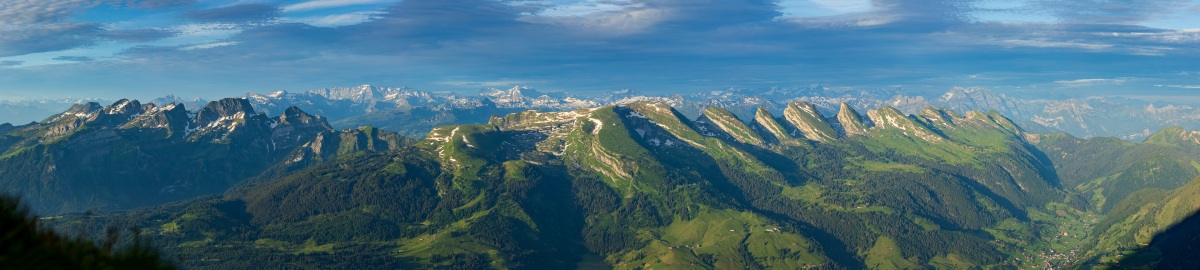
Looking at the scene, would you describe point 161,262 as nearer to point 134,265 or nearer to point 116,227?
point 134,265

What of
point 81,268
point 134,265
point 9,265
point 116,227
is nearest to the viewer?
point 9,265

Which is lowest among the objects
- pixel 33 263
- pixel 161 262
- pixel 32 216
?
pixel 161 262

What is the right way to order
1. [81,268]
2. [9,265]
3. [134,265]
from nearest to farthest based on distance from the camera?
1. [9,265]
2. [81,268]
3. [134,265]

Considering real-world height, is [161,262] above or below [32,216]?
below

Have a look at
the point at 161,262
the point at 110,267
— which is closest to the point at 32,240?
the point at 110,267

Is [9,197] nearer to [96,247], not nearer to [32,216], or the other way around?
[32,216]

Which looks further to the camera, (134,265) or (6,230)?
(134,265)

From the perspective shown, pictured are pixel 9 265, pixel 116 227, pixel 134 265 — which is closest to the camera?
pixel 9 265

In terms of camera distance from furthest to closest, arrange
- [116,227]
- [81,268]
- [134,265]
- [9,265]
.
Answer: [116,227], [134,265], [81,268], [9,265]

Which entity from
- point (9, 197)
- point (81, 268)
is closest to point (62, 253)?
point (81, 268)
